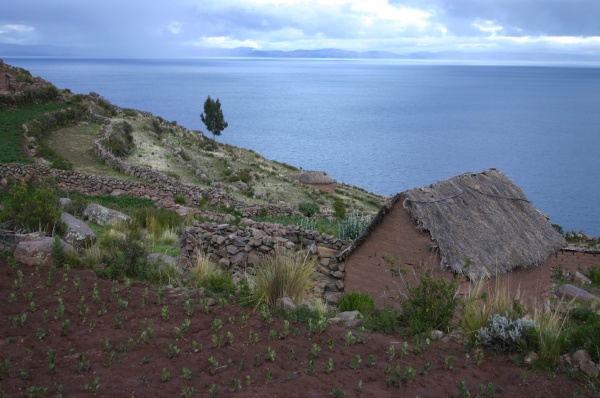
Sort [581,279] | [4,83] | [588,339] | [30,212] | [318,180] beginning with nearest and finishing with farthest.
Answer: [588,339] < [30,212] < [581,279] < [318,180] < [4,83]

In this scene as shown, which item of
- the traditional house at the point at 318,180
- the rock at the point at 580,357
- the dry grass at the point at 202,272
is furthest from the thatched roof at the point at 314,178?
the rock at the point at 580,357

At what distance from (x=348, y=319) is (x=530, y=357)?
2.31 m

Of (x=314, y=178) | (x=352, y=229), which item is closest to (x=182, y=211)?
(x=352, y=229)

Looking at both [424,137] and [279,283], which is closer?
[279,283]

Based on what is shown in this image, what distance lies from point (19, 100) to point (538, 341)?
1509 inches

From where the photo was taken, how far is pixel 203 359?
623 cm

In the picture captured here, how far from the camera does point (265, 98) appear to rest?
172m

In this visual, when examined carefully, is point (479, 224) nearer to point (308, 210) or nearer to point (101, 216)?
point (101, 216)

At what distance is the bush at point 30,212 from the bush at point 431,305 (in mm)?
7162

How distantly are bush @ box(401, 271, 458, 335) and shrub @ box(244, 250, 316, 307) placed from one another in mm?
1741

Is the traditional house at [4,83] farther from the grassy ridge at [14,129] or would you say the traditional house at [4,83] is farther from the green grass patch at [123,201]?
the green grass patch at [123,201]

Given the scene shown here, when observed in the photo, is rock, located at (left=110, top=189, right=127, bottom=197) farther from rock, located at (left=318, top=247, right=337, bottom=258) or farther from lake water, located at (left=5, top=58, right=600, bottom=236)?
lake water, located at (left=5, top=58, right=600, bottom=236)

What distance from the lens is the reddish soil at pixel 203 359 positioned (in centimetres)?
562

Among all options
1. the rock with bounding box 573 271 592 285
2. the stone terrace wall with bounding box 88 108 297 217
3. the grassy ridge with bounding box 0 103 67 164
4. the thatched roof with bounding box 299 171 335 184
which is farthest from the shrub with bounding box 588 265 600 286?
the grassy ridge with bounding box 0 103 67 164
